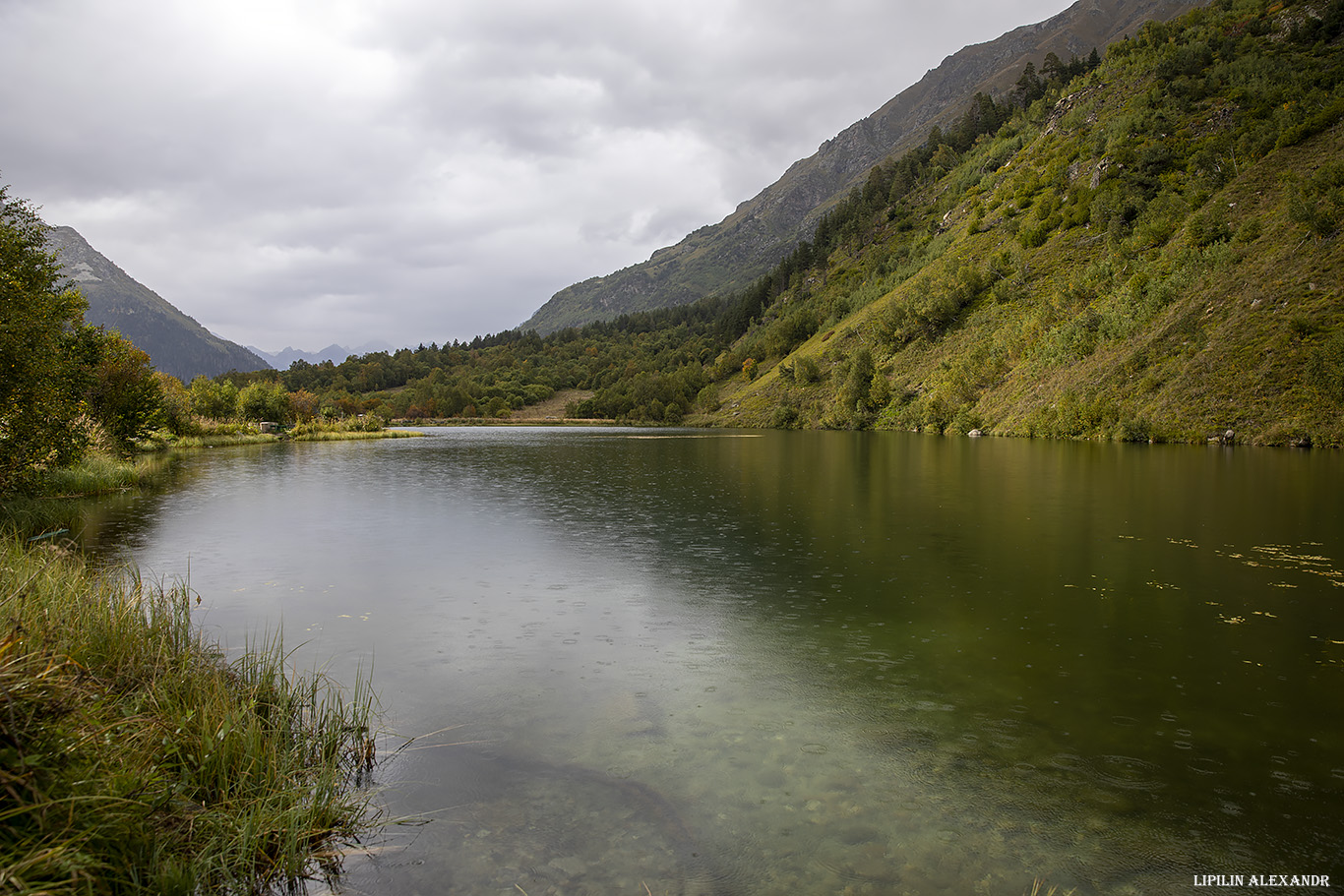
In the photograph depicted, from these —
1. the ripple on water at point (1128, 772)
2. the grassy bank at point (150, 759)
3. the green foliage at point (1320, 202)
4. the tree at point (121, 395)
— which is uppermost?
the green foliage at point (1320, 202)

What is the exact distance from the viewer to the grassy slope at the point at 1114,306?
4306 centimetres

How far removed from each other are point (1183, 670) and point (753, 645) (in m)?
5.58

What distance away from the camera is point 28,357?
14859mm

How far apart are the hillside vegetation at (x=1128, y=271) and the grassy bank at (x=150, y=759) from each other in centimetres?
5249

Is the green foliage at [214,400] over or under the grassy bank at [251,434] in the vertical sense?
over

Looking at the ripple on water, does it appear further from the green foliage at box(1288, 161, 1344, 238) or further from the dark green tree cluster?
the green foliage at box(1288, 161, 1344, 238)

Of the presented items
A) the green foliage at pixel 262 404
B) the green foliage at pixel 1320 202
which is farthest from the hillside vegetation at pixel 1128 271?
the green foliage at pixel 262 404

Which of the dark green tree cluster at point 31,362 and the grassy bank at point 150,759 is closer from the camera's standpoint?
the grassy bank at point 150,759

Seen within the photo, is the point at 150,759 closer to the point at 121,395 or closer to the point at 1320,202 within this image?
the point at 121,395

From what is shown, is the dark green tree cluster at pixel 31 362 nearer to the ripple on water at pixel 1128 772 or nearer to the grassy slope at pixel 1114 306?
the ripple on water at pixel 1128 772

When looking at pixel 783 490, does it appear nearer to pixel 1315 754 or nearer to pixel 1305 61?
pixel 1315 754

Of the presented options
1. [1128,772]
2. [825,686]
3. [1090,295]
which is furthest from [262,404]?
[1090,295]

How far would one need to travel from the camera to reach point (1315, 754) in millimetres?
6449

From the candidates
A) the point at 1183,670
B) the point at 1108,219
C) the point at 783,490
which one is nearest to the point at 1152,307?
the point at 1108,219
